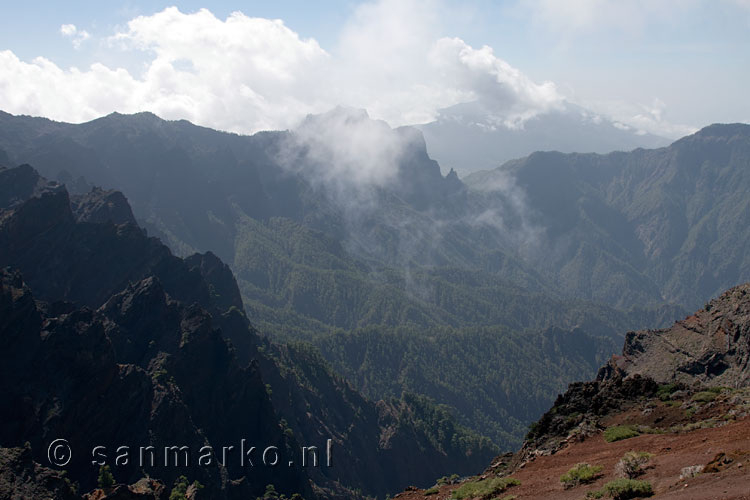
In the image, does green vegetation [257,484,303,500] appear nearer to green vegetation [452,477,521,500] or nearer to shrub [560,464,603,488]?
green vegetation [452,477,521,500]

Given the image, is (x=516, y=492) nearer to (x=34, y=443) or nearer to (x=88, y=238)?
(x=34, y=443)

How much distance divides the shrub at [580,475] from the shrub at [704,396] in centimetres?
1192

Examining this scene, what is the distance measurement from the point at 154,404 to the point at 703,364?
190 feet

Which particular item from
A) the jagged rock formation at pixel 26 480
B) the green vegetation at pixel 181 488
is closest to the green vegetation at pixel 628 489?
the jagged rock formation at pixel 26 480

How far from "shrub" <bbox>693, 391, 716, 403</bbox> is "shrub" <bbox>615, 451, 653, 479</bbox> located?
1126 cm

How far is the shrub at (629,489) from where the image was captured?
22.8 metres

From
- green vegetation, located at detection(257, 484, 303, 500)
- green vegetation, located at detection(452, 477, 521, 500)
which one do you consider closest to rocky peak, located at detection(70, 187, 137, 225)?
green vegetation, located at detection(257, 484, 303, 500)

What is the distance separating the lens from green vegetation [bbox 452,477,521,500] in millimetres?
30344

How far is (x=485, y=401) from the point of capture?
19950 centimetres

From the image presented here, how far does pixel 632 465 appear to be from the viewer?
25.4 m

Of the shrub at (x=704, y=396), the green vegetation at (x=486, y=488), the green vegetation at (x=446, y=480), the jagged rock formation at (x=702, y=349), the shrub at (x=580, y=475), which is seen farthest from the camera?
the jagged rock formation at (x=702, y=349)

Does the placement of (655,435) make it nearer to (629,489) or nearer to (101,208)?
(629,489)

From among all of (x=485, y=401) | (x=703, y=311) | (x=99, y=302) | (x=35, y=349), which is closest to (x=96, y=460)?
(x=35, y=349)

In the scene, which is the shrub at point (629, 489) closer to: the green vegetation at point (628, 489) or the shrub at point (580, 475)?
the green vegetation at point (628, 489)
